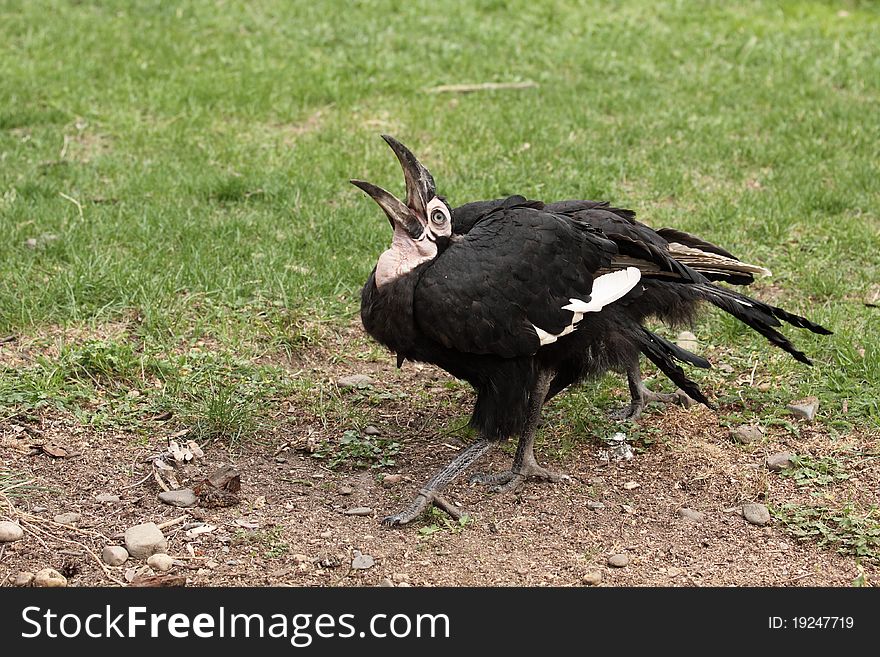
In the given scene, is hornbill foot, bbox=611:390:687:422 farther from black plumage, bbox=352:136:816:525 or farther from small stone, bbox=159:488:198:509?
small stone, bbox=159:488:198:509

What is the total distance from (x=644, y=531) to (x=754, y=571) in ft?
1.52

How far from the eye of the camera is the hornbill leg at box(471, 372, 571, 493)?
4.57 meters

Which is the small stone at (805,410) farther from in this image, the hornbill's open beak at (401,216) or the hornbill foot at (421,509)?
the hornbill's open beak at (401,216)

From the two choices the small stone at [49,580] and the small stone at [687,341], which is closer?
the small stone at [49,580]

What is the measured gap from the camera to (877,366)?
519 centimetres

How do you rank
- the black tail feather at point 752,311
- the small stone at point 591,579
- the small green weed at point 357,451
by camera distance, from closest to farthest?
the small stone at point 591,579
the black tail feather at point 752,311
the small green weed at point 357,451

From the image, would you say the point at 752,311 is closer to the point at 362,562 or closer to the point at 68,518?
the point at 362,562

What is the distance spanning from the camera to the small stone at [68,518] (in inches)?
163

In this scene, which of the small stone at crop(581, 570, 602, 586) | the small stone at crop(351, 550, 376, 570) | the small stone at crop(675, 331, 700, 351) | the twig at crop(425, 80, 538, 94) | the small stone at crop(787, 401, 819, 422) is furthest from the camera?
the twig at crop(425, 80, 538, 94)

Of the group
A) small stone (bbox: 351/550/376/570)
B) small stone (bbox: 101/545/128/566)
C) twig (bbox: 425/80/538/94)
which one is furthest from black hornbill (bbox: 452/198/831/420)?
twig (bbox: 425/80/538/94)

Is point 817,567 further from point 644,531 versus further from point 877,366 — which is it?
point 877,366

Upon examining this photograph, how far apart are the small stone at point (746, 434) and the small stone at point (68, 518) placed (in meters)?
2.79

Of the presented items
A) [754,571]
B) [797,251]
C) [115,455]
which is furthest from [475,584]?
[797,251]

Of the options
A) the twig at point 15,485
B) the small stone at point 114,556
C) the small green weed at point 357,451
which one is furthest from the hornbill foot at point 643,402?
the twig at point 15,485
